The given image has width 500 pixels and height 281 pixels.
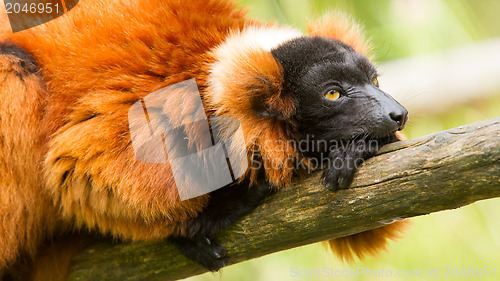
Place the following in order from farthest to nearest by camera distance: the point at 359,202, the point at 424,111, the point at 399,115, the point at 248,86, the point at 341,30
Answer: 1. the point at 424,111
2. the point at 341,30
3. the point at 248,86
4. the point at 399,115
5. the point at 359,202

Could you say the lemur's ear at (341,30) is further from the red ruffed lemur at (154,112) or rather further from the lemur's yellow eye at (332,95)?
the lemur's yellow eye at (332,95)

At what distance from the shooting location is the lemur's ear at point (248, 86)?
270 cm

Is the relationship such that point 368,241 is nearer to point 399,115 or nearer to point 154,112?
point 399,115

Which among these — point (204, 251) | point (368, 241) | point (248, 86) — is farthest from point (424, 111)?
point (204, 251)

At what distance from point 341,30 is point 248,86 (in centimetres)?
101

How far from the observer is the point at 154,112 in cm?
274

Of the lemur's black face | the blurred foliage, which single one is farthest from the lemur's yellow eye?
the blurred foliage

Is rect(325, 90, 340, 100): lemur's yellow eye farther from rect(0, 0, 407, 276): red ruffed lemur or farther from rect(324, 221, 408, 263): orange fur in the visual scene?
rect(324, 221, 408, 263): orange fur

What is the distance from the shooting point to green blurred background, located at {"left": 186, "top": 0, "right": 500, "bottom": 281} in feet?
15.4

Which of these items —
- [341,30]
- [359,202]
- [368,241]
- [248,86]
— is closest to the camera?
[359,202]

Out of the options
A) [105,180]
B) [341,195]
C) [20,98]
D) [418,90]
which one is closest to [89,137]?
[105,180]

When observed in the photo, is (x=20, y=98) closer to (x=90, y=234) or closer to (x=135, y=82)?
(x=135, y=82)

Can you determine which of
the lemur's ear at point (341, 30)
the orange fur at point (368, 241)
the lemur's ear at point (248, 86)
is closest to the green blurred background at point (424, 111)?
the lemur's ear at point (341, 30)

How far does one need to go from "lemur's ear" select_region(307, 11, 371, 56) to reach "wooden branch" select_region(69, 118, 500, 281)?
3.74 ft
